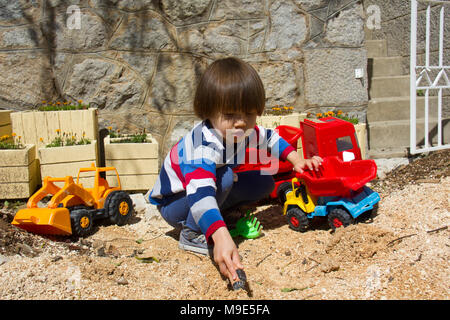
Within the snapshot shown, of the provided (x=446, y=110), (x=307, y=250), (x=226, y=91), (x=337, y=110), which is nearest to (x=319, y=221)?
(x=307, y=250)

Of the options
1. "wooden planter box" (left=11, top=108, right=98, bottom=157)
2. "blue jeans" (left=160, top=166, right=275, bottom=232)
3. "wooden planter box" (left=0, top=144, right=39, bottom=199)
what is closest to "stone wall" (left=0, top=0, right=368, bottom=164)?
"wooden planter box" (left=11, top=108, right=98, bottom=157)

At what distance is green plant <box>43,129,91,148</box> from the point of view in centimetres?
316

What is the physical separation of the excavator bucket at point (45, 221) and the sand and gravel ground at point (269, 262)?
0.06 meters

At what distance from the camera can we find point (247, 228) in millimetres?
2332

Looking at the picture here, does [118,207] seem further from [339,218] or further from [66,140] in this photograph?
[339,218]

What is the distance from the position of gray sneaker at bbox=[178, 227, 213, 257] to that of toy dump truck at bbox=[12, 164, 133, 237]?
1.89ft

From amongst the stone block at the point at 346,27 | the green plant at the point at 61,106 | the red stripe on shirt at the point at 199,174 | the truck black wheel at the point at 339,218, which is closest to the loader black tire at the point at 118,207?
the red stripe on shirt at the point at 199,174

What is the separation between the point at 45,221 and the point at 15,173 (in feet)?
3.26

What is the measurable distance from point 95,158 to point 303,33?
6.89ft

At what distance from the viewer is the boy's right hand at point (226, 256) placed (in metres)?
1.49

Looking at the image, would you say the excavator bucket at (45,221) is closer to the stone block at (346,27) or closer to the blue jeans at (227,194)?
the blue jeans at (227,194)

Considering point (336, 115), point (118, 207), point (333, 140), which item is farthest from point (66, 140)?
point (336, 115)

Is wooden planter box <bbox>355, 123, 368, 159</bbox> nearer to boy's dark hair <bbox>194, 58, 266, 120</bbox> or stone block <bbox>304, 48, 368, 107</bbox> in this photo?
stone block <bbox>304, 48, 368, 107</bbox>

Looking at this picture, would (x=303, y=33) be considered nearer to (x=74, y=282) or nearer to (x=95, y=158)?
(x=95, y=158)
